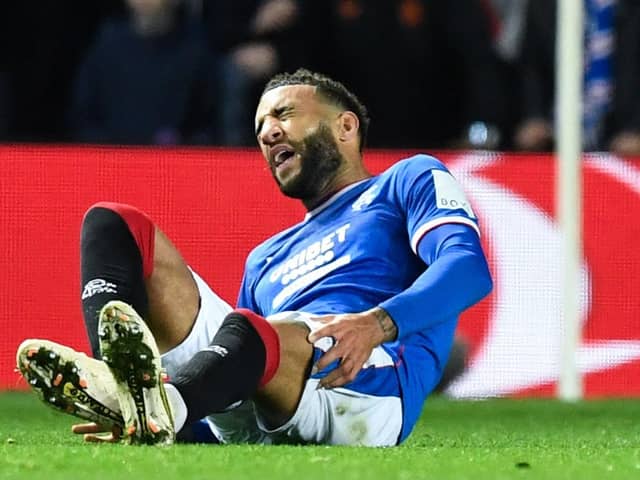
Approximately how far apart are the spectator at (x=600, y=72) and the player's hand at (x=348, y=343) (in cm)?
445

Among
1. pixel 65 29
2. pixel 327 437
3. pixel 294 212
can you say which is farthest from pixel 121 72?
pixel 327 437

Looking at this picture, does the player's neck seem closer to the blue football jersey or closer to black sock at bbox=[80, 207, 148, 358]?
the blue football jersey

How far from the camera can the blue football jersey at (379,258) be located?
478 centimetres

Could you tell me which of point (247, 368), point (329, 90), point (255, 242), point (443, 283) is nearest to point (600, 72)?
point (255, 242)

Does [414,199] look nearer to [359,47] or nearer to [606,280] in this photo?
[606,280]

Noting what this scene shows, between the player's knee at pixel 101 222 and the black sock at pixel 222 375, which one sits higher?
the player's knee at pixel 101 222

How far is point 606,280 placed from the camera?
26.1ft

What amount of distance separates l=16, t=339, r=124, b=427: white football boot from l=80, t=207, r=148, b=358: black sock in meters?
0.21

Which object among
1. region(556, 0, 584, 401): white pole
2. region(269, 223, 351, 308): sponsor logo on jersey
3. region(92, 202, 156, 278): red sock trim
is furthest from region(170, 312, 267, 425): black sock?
region(556, 0, 584, 401): white pole

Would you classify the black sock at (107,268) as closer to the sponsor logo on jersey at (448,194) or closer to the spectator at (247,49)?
the sponsor logo on jersey at (448,194)

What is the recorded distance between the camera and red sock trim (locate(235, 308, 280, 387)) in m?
4.36

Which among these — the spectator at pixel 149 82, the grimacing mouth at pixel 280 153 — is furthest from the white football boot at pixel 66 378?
the spectator at pixel 149 82

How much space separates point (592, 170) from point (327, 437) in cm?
367

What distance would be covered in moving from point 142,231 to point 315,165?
70cm
